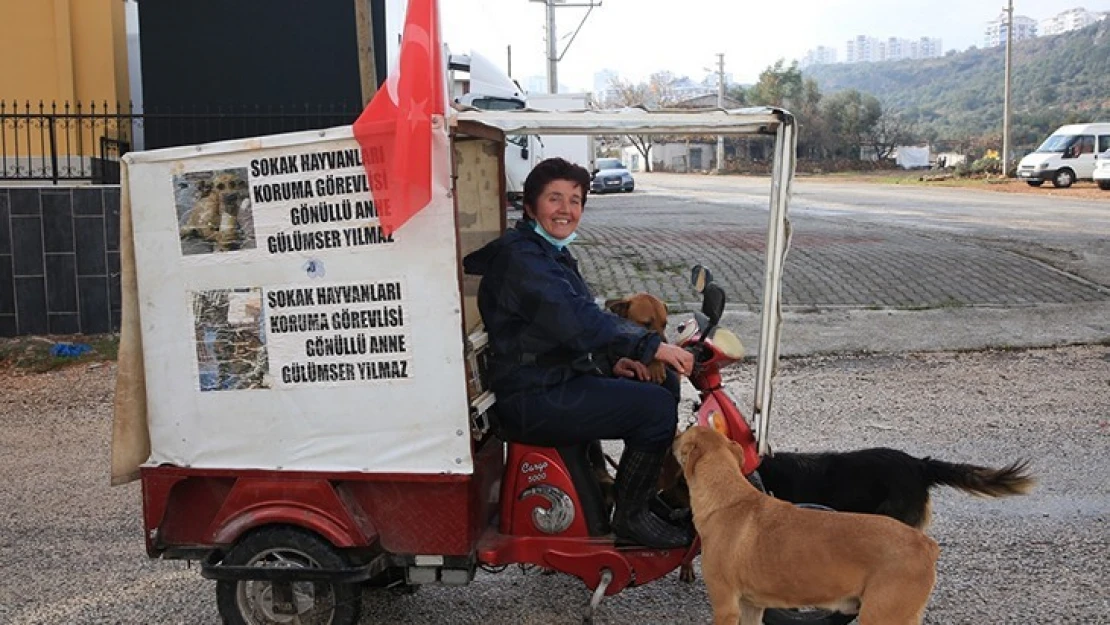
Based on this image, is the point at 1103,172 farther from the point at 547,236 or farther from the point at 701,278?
the point at 547,236

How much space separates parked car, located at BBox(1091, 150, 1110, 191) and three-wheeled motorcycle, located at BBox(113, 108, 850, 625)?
32413 mm

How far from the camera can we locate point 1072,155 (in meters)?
35.2

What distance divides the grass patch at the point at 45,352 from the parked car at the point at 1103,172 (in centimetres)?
3049

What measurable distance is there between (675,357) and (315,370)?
1270mm

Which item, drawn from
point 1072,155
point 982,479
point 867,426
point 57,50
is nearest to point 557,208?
point 982,479

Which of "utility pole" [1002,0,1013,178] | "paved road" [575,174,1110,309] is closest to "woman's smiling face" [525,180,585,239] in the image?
"paved road" [575,174,1110,309]

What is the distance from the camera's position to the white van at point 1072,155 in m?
35.0

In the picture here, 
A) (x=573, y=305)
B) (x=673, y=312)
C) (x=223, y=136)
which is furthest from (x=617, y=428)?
(x=223, y=136)

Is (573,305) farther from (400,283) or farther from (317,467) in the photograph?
(317,467)

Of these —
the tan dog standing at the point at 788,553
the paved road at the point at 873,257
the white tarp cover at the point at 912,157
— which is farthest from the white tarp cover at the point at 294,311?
the white tarp cover at the point at 912,157

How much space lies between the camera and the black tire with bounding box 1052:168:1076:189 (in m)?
35.2

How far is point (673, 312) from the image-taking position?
10.2 m

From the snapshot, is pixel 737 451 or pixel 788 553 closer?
pixel 788 553

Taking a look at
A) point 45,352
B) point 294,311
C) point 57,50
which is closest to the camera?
point 294,311
